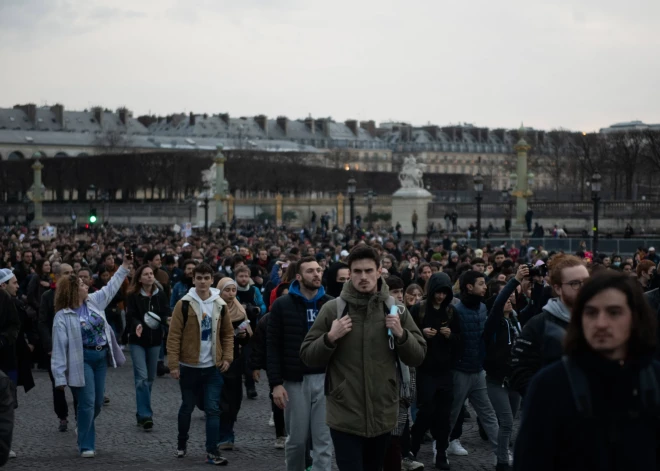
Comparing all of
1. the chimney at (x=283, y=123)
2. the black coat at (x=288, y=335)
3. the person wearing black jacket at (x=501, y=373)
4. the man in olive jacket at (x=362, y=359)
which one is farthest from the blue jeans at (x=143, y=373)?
the chimney at (x=283, y=123)

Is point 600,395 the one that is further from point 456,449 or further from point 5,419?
point 456,449

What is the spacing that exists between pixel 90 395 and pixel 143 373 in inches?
39.5

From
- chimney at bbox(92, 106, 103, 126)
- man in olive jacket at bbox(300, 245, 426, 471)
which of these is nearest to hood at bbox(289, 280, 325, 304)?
man in olive jacket at bbox(300, 245, 426, 471)

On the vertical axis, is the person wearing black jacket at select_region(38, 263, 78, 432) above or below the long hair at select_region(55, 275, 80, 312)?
below

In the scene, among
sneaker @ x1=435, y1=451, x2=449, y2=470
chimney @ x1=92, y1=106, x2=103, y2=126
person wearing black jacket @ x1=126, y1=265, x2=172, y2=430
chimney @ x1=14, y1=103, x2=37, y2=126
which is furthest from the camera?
chimney @ x1=92, y1=106, x2=103, y2=126

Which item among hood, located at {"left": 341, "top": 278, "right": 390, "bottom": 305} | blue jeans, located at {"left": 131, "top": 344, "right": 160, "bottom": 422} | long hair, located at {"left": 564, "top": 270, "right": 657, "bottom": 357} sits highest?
long hair, located at {"left": 564, "top": 270, "right": 657, "bottom": 357}

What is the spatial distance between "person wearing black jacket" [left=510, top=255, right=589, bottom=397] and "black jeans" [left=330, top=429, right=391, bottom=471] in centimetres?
72

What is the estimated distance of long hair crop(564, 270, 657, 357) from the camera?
2.90 m

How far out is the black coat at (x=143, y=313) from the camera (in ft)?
29.0

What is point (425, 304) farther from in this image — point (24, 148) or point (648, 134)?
point (24, 148)

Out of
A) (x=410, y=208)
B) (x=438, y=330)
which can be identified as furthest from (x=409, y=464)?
(x=410, y=208)

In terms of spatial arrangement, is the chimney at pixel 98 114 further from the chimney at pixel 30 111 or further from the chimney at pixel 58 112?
the chimney at pixel 30 111

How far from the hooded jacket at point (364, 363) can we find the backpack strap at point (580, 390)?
2.32 m

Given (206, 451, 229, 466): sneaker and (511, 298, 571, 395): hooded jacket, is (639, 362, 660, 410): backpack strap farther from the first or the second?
(206, 451, 229, 466): sneaker
